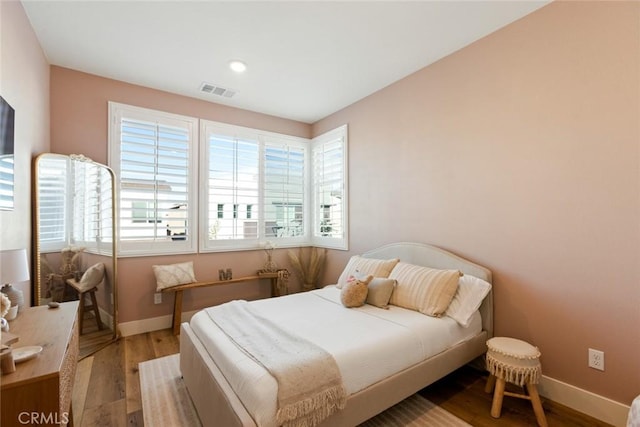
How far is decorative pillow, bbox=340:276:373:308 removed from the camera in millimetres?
2541

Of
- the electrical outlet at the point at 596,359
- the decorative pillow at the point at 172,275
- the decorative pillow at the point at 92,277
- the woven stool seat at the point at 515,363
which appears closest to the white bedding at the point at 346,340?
the woven stool seat at the point at 515,363

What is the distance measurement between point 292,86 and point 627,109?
112 inches

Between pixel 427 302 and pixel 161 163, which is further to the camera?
pixel 161 163

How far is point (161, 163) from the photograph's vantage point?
3477 mm

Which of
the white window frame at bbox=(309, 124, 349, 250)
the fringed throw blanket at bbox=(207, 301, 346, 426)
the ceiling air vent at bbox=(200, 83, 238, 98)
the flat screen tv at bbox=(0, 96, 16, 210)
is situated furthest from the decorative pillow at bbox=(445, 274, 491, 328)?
the ceiling air vent at bbox=(200, 83, 238, 98)

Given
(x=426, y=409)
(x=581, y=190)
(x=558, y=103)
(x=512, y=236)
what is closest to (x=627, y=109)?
(x=558, y=103)

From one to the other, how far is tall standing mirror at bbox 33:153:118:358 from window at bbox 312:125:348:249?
2572 millimetres

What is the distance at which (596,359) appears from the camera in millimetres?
1954

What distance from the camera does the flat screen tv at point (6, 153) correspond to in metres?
1.71

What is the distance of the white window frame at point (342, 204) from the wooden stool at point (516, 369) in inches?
86.7

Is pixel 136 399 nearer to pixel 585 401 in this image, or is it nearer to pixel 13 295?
pixel 13 295

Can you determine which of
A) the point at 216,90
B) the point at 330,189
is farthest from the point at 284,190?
the point at 216,90

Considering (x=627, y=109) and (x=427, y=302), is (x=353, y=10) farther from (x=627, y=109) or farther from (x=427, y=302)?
(x=427, y=302)

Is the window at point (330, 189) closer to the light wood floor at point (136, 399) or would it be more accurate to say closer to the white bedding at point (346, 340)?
the white bedding at point (346, 340)
